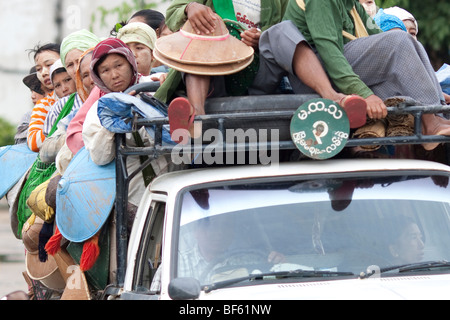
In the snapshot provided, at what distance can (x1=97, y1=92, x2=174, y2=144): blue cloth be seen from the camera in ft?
15.7

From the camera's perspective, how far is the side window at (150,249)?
451cm

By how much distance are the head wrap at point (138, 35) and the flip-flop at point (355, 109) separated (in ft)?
9.62

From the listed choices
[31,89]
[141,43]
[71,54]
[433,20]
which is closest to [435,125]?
[141,43]

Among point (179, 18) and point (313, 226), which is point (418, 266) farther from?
point (179, 18)

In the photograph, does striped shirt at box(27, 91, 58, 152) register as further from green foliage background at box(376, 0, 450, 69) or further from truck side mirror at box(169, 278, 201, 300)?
green foliage background at box(376, 0, 450, 69)

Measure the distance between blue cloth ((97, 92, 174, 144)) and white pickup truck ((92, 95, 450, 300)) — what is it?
1.08 feet

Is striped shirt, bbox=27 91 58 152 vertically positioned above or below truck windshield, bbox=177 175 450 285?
below

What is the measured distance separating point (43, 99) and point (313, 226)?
4.10 metres

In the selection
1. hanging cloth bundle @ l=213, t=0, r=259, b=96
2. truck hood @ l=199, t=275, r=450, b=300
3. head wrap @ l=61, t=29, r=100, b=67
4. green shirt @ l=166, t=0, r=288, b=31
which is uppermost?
green shirt @ l=166, t=0, r=288, b=31

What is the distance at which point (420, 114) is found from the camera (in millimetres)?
4410

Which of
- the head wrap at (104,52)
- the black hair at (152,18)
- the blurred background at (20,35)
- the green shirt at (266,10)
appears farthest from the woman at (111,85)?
the blurred background at (20,35)

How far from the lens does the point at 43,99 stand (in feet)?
25.0

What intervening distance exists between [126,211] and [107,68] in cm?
105

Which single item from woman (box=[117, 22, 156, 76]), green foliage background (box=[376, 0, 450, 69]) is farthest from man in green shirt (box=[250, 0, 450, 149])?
green foliage background (box=[376, 0, 450, 69])
